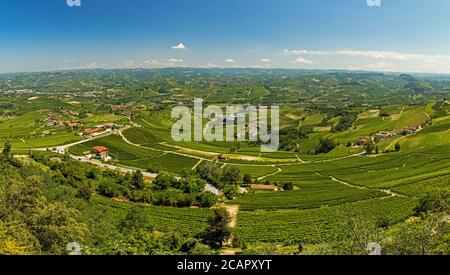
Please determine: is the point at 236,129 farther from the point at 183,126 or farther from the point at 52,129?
the point at 52,129

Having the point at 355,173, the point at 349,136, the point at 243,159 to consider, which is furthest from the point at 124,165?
the point at 349,136

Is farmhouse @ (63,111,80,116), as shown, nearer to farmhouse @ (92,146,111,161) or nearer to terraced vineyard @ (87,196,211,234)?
farmhouse @ (92,146,111,161)

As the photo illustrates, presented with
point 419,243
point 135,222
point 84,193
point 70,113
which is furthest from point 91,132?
point 419,243

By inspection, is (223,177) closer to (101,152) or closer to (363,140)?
(101,152)

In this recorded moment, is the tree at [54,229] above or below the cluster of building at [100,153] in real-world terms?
above

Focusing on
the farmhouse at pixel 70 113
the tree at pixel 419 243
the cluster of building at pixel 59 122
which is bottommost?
the cluster of building at pixel 59 122

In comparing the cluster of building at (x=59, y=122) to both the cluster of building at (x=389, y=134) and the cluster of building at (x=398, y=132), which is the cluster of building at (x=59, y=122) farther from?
Result: the cluster of building at (x=398, y=132)

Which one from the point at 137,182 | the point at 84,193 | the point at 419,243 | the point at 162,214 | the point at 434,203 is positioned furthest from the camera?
the point at 137,182

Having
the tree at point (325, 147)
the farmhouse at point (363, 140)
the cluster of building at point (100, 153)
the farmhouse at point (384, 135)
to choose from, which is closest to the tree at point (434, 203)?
the tree at point (325, 147)

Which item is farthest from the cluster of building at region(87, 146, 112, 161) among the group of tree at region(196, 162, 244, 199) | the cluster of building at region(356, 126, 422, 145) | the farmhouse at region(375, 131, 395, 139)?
the farmhouse at region(375, 131, 395, 139)

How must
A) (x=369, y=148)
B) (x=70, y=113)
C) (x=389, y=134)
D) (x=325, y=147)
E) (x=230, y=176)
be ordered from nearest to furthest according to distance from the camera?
(x=230, y=176), (x=369, y=148), (x=325, y=147), (x=389, y=134), (x=70, y=113)
